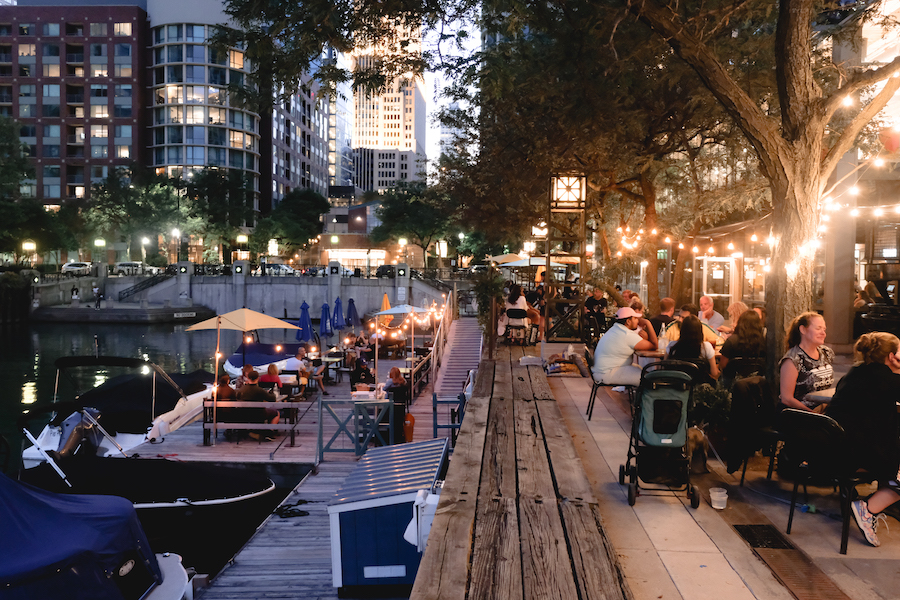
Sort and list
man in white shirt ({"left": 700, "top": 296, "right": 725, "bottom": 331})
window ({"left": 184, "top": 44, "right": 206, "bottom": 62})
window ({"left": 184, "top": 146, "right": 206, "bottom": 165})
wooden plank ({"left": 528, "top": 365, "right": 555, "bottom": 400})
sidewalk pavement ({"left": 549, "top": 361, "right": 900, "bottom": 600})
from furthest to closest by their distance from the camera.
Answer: window ({"left": 184, "top": 146, "right": 206, "bottom": 165})
window ({"left": 184, "top": 44, "right": 206, "bottom": 62})
man in white shirt ({"left": 700, "top": 296, "right": 725, "bottom": 331})
wooden plank ({"left": 528, "top": 365, "right": 555, "bottom": 400})
sidewalk pavement ({"left": 549, "top": 361, "right": 900, "bottom": 600})

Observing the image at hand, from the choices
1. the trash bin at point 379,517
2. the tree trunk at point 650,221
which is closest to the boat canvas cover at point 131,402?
the trash bin at point 379,517

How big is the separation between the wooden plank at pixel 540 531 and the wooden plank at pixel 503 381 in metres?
1.94

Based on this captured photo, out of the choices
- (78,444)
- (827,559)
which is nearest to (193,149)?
(78,444)

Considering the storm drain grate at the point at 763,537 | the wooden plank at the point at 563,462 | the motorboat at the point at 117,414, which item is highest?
the wooden plank at the point at 563,462

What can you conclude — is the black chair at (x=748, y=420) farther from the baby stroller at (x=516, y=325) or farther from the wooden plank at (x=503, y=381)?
the baby stroller at (x=516, y=325)

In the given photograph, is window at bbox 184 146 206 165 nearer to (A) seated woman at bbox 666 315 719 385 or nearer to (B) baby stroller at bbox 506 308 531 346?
(B) baby stroller at bbox 506 308 531 346

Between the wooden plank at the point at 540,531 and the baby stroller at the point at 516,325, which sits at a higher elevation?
the baby stroller at the point at 516,325

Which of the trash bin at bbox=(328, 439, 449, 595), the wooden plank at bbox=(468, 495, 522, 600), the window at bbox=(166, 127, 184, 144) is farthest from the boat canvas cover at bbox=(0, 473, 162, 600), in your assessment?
the window at bbox=(166, 127, 184, 144)

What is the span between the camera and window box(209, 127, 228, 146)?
81188mm

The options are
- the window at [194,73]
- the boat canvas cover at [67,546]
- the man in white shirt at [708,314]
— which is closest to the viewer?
the boat canvas cover at [67,546]

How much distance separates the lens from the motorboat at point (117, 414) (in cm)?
1280

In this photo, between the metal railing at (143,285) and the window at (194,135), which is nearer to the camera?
the metal railing at (143,285)

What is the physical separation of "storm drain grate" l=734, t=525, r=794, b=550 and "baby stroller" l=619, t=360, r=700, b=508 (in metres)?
0.40

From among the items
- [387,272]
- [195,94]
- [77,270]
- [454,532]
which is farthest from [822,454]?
[195,94]
